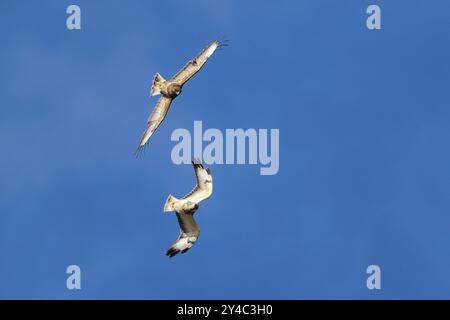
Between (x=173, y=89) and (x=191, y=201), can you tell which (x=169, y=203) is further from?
(x=173, y=89)

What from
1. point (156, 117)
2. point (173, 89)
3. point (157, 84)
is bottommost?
point (156, 117)

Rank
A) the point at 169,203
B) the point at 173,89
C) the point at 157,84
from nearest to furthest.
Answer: the point at 169,203, the point at 173,89, the point at 157,84


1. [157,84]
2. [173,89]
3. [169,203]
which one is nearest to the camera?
[169,203]

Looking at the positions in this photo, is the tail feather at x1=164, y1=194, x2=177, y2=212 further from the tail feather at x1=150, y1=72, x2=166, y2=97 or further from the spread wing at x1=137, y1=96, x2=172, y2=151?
the tail feather at x1=150, y1=72, x2=166, y2=97

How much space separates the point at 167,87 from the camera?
52000 millimetres

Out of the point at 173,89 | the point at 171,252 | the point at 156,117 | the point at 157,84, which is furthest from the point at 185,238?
the point at 157,84

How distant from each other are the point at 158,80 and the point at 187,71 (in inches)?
44.7

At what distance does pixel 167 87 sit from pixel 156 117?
4.11 feet

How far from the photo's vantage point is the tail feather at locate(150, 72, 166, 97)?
2053 inches

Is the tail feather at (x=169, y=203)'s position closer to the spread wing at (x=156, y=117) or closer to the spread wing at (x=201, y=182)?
the spread wing at (x=201, y=182)

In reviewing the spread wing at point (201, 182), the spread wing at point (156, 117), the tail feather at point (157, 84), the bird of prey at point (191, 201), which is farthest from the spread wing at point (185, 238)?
the tail feather at point (157, 84)

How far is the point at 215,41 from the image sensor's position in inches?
Result: 2071
